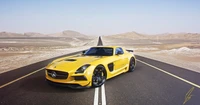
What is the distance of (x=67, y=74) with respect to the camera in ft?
19.0

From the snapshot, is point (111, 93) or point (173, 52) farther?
point (173, 52)

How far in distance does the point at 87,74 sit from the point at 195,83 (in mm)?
3895

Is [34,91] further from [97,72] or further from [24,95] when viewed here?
[97,72]

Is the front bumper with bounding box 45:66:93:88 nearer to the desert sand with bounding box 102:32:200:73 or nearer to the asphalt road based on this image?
the asphalt road

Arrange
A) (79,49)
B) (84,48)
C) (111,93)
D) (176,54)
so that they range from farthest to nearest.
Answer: (84,48), (79,49), (176,54), (111,93)

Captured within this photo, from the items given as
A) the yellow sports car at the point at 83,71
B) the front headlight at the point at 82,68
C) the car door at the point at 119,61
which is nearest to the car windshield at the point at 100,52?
the yellow sports car at the point at 83,71

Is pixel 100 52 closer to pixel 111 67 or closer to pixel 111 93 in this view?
pixel 111 67

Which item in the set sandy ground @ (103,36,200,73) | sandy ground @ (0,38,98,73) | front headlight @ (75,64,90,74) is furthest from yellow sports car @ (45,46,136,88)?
sandy ground @ (0,38,98,73)

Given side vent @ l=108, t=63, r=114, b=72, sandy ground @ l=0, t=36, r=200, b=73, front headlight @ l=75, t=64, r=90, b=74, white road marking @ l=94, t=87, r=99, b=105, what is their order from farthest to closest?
sandy ground @ l=0, t=36, r=200, b=73 < side vent @ l=108, t=63, r=114, b=72 < front headlight @ l=75, t=64, r=90, b=74 < white road marking @ l=94, t=87, r=99, b=105

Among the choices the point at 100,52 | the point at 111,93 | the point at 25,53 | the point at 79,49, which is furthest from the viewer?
the point at 79,49

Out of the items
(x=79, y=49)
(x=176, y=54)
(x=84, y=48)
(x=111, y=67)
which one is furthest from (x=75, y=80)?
(x=84, y=48)

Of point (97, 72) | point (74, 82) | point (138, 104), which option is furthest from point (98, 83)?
point (138, 104)

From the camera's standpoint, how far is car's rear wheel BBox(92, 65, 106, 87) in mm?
6238

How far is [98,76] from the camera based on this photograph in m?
6.42
